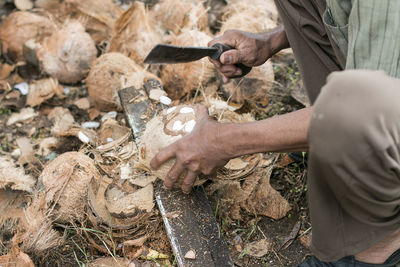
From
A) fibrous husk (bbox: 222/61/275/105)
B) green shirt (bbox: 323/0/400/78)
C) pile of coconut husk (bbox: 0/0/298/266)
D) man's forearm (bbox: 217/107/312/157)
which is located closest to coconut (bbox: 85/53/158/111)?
pile of coconut husk (bbox: 0/0/298/266)

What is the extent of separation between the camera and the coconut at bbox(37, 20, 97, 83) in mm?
3021

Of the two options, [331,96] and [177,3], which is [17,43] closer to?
[177,3]

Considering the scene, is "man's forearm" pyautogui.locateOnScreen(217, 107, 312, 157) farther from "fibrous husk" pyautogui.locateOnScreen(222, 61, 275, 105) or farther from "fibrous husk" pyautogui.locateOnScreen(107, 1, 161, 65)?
"fibrous husk" pyautogui.locateOnScreen(107, 1, 161, 65)

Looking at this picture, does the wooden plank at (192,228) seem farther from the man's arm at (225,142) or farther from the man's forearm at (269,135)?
the man's forearm at (269,135)

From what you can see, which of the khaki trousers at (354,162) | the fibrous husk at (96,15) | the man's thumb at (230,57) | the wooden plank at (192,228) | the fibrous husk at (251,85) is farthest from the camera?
the fibrous husk at (96,15)

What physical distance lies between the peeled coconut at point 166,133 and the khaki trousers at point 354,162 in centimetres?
60

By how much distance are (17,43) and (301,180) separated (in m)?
2.35

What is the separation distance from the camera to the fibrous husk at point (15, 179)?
2195 mm

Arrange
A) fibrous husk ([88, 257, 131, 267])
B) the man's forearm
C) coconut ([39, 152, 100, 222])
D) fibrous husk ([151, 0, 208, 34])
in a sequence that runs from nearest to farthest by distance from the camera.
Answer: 1. the man's forearm
2. fibrous husk ([88, 257, 131, 267])
3. coconut ([39, 152, 100, 222])
4. fibrous husk ([151, 0, 208, 34])

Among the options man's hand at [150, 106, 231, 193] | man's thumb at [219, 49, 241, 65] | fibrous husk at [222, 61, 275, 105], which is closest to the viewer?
man's hand at [150, 106, 231, 193]

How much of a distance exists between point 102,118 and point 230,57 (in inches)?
39.2

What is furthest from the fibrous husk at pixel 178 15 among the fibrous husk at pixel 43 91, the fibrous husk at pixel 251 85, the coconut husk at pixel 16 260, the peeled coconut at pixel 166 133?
the coconut husk at pixel 16 260

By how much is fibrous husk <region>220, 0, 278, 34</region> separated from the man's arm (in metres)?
1.39

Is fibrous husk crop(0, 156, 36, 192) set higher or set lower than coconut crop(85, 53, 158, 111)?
lower
